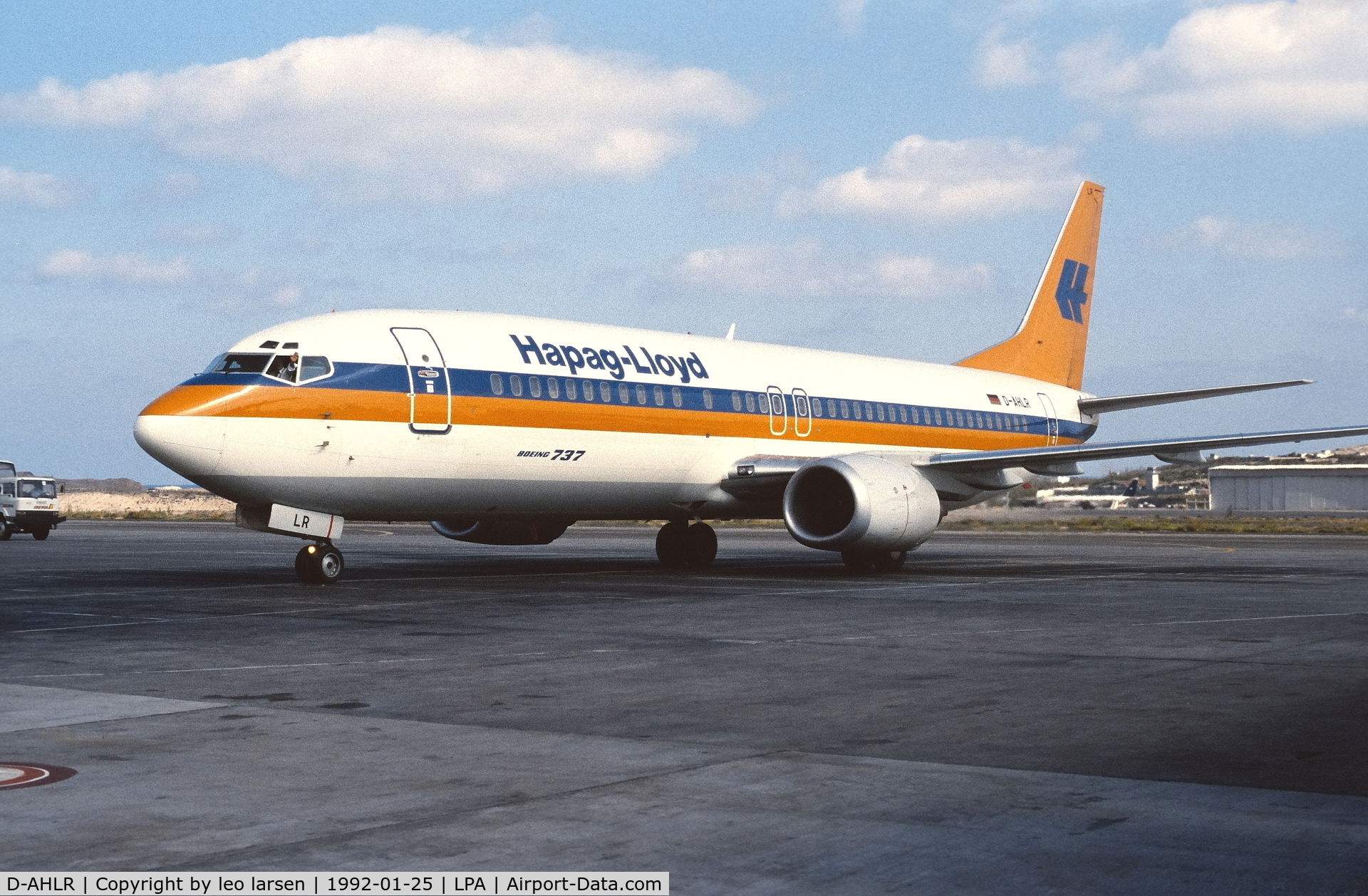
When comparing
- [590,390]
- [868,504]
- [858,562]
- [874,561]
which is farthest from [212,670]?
[874,561]

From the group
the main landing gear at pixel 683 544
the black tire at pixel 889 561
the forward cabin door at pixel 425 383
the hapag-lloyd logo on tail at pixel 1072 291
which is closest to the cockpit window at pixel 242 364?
the forward cabin door at pixel 425 383

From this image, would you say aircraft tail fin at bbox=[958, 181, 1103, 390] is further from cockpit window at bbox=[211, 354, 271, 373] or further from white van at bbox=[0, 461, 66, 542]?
white van at bbox=[0, 461, 66, 542]

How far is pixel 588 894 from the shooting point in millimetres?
4438

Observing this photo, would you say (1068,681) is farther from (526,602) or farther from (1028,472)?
(1028,472)

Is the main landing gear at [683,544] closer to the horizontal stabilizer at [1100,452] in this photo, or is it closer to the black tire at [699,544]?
the black tire at [699,544]

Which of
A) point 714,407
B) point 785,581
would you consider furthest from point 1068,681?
point 714,407

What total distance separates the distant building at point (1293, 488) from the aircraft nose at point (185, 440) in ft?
284

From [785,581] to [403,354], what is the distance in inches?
251

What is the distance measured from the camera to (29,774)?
612cm

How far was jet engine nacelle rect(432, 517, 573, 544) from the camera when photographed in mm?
23156

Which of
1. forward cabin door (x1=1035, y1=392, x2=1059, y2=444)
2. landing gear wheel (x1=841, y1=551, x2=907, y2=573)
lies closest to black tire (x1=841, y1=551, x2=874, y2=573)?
landing gear wheel (x1=841, y1=551, x2=907, y2=573)

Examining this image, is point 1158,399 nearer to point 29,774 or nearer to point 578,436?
point 578,436

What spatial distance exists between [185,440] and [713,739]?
1152 centimetres
